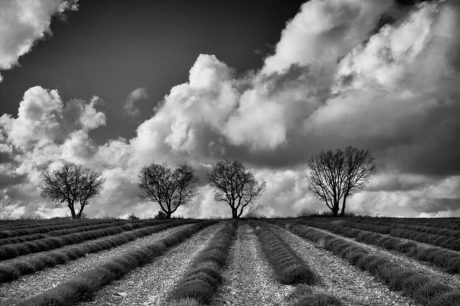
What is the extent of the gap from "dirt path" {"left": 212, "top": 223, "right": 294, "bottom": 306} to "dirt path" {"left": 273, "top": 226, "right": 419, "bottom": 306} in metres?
1.92

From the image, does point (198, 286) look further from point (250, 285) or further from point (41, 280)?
point (41, 280)

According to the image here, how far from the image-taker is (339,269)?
1838 centimetres

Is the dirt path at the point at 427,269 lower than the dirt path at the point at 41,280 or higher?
higher

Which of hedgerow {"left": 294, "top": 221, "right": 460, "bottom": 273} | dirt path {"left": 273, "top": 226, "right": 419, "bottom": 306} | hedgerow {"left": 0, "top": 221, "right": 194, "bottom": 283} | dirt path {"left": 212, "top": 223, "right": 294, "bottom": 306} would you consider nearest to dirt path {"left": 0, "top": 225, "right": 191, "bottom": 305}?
hedgerow {"left": 0, "top": 221, "right": 194, "bottom": 283}

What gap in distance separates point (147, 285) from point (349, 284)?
9.01m

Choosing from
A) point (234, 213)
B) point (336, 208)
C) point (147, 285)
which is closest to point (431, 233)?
point (147, 285)

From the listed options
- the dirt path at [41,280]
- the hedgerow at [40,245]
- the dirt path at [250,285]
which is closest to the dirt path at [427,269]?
the dirt path at [250,285]

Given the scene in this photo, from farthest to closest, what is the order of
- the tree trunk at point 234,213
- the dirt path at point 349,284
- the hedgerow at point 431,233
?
the tree trunk at point 234,213 → the hedgerow at point 431,233 → the dirt path at point 349,284

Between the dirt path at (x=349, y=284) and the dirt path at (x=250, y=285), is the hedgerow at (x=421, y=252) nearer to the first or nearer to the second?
the dirt path at (x=349, y=284)

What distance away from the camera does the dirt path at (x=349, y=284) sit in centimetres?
1266

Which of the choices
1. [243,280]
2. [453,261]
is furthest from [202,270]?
[453,261]

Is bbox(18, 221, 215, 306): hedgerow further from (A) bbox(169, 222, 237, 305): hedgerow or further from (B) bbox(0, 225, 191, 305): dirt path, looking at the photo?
(A) bbox(169, 222, 237, 305): hedgerow

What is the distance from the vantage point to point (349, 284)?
1529cm

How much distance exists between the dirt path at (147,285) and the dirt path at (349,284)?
668 cm
